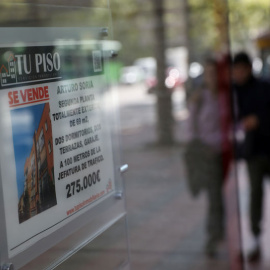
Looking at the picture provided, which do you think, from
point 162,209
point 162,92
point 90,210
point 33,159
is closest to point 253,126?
point 162,92

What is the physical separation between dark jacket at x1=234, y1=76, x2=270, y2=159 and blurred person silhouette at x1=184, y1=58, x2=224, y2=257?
201 millimetres

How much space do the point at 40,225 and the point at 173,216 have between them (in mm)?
3557

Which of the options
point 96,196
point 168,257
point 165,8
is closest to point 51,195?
point 96,196

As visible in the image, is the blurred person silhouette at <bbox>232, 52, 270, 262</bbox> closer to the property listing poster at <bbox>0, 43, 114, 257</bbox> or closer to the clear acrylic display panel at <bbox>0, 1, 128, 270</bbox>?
the clear acrylic display panel at <bbox>0, 1, 128, 270</bbox>

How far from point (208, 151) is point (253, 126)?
429mm

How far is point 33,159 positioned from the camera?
1.75 m

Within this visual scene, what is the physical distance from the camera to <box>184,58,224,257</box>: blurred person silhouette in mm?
5379

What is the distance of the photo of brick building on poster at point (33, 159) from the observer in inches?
66.3

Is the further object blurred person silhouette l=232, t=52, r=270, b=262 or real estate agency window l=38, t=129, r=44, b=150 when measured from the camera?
blurred person silhouette l=232, t=52, r=270, b=262

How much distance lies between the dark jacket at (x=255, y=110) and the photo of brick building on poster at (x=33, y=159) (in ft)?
12.1

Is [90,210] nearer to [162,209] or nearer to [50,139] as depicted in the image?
[50,139]

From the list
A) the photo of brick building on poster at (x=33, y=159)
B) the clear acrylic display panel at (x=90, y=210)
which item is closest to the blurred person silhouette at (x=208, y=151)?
the clear acrylic display panel at (x=90, y=210)

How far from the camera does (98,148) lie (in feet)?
7.07

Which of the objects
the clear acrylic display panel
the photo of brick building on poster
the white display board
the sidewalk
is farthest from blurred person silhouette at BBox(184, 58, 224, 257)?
the photo of brick building on poster
